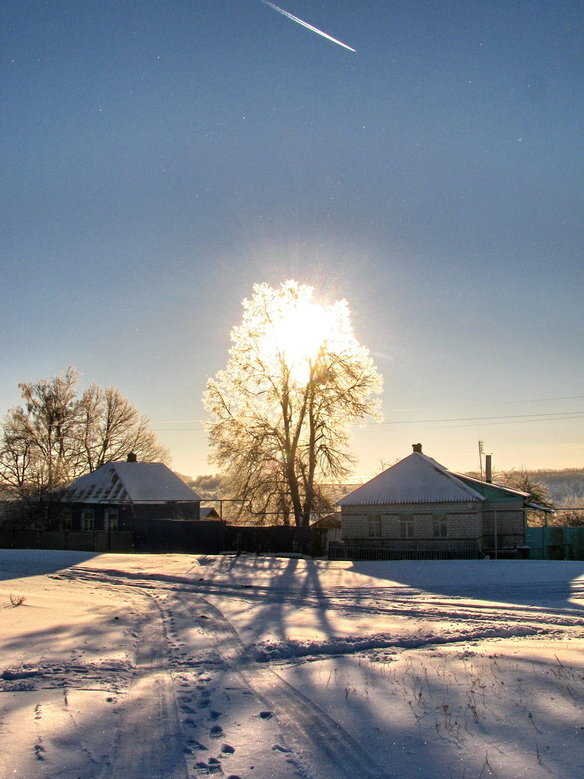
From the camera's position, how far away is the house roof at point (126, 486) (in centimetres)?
4125

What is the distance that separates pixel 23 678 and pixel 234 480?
1251 inches

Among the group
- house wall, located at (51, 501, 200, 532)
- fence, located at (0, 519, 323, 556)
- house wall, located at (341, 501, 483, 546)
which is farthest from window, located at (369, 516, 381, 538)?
house wall, located at (51, 501, 200, 532)

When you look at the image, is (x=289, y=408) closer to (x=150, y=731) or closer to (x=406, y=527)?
(x=406, y=527)

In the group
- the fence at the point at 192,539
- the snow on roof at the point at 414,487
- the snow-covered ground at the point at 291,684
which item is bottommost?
the fence at the point at 192,539

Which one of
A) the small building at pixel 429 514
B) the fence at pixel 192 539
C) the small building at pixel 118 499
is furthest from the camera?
the small building at pixel 118 499

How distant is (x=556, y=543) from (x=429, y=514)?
658cm

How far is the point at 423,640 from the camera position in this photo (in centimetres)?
949

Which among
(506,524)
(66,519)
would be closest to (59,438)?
(66,519)

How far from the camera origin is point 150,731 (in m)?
5.54

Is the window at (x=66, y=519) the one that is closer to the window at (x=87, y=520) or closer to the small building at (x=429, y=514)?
the window at (x=87, y=520)

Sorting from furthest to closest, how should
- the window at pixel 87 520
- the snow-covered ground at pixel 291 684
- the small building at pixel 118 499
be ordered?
1. the window at pixel 87 520
2. the small building at pixel 118 499
3. the snow-covered ground at pixel 291 684

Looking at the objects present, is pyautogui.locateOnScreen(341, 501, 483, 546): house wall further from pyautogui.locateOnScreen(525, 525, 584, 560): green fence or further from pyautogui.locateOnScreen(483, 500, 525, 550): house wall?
pyautogui.locateOnScreen(525, 525, 584, 560): green fence

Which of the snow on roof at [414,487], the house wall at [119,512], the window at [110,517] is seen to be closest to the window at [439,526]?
the snow on roof at [414,487]

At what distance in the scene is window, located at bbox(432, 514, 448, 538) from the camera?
103ft
